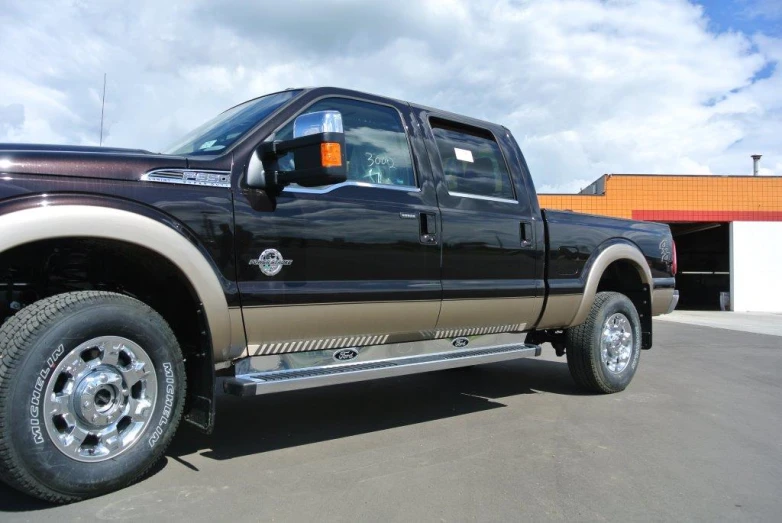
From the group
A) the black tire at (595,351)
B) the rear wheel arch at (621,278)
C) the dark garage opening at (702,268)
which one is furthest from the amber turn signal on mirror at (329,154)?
the dark garage opening at (702,268)

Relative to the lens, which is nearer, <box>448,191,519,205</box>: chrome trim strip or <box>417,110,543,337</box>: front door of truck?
<box>417,110,543,337</box>: front door of truck

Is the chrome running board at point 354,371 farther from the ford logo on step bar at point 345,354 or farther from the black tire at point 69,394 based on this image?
the black tire at point 69,394

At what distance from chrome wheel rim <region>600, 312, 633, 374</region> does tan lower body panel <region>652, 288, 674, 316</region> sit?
0.46 m

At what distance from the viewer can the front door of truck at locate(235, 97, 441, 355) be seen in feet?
11.1

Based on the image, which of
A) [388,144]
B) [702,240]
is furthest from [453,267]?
[702,240]

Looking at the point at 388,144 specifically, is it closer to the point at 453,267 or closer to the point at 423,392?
the point at 453,267

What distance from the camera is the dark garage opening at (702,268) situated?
3175 centimetres

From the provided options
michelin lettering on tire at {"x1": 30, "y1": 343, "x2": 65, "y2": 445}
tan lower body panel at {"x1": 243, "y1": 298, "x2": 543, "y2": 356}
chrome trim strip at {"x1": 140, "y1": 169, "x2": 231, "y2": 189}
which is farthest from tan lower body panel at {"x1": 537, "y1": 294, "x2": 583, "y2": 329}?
michelin lettering on tire at {"x1": 30, "y1": 343, "x2": 65, "y2": 445}

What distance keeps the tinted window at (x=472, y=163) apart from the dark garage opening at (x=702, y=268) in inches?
1080

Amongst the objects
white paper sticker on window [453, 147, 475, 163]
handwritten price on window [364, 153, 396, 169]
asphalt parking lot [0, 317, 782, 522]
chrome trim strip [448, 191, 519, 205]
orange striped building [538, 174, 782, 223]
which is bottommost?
asphalt parking lot [0, 317, 782, 522]

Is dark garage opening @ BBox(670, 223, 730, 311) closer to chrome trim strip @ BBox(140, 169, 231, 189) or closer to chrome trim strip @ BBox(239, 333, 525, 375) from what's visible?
chrome trim strip @ BBox(239, 333, 525, 375)

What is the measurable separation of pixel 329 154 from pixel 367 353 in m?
1.37

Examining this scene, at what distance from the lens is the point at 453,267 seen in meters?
4.27

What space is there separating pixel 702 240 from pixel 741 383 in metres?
28.7
